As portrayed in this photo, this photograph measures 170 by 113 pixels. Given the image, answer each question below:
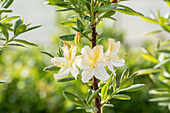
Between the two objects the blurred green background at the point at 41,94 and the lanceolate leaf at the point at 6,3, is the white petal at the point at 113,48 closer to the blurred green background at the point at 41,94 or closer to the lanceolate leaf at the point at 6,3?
the lanceolate leaf at the point at 6,3

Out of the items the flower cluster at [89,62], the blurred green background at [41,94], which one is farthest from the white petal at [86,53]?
the blurred green background at [41,94]

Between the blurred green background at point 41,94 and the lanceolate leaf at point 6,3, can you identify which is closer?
the lanceolate leaf at point 6,3

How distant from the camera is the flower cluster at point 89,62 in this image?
51cm

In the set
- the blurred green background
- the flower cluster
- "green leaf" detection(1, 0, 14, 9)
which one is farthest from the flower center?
the blurred green background

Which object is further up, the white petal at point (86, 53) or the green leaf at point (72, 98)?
the white petal at point (86, 53)

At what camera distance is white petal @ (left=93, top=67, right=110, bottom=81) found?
513 millimetres

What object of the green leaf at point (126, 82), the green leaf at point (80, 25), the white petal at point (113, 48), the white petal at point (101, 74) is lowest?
the green leaf at point (126, 82)

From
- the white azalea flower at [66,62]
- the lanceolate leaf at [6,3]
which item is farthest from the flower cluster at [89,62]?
the lanceolate leaf at [6,3]

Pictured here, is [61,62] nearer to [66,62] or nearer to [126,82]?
[66,62]

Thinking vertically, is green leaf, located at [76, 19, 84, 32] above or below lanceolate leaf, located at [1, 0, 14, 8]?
below

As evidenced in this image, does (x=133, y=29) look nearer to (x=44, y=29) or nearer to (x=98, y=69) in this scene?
A: (x=44, y=29)

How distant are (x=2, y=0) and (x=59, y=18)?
2.00m

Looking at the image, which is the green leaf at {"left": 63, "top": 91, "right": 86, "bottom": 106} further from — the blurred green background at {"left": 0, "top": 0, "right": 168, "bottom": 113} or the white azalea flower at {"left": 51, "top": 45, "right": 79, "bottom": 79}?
the blurred green background at {"left": 0, "top": 0, "right": 168, "bottom": 113}

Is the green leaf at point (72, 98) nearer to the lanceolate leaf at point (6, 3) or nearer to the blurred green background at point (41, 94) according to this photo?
the lanceolate leaf at point (6, 3)
